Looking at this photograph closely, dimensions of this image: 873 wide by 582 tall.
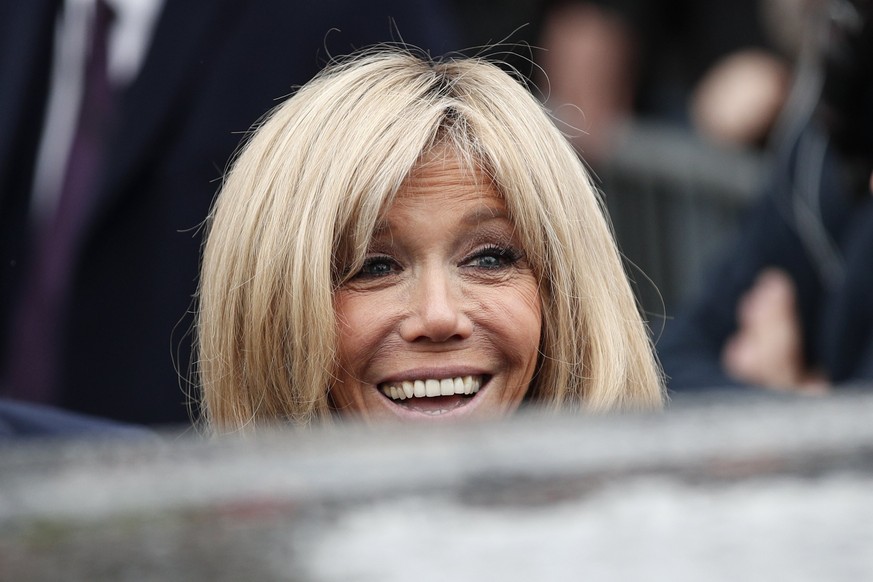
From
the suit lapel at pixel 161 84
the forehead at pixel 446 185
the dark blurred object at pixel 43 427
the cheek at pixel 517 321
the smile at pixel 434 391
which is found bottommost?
the dark blurred object at pixel 43 427

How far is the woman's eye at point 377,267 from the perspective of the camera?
211cm

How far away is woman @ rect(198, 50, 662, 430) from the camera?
6.88 feet

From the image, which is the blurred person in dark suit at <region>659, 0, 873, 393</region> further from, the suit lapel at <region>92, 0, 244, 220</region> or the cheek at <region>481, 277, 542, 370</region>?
the suit lapel at <region>92, 0, 244, 220</region>

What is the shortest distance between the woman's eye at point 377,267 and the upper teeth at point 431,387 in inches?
6.6

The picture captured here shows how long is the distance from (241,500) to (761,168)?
3.96 meters

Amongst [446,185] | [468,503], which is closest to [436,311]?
[446,185]

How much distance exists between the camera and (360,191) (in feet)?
6.88

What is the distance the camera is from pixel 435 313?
80.4 inches

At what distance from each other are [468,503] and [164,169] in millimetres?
2379

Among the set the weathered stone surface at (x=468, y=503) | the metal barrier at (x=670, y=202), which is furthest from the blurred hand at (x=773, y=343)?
the weathered stone surface at (x=468, y=503)

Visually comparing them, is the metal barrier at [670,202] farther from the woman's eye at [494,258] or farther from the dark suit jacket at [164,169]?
the woman's eye at [494,258]

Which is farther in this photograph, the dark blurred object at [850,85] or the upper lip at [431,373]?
the dark blurred object at [850,85]

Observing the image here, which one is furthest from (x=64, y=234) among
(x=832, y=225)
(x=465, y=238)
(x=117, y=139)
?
(x=832, y=225)

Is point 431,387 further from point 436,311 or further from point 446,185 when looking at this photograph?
point 446,185
